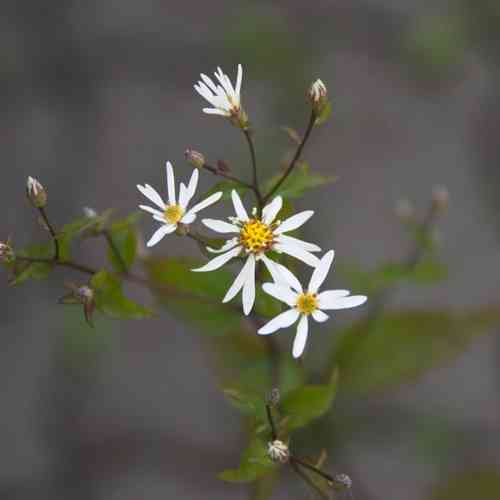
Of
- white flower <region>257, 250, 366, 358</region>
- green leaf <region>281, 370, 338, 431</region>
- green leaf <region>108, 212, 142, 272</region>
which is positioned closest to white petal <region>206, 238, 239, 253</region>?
white flower <region>257, 250, 366, 358</region>

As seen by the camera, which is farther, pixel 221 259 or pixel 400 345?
pixel 400 345

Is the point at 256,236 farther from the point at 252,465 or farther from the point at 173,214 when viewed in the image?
the point at 252,465

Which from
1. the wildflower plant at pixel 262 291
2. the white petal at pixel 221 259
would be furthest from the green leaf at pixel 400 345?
the white petal at pixel 221 259

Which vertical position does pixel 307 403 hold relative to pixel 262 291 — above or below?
below

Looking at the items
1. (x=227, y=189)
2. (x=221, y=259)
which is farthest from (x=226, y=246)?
(x=227, y=189)

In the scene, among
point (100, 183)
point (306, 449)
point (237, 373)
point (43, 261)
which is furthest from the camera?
point (100, 183)

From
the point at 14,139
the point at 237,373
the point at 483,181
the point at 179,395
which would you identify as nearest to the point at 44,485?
the point at 179,395

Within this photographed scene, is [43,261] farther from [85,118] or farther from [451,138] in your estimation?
[451,138]

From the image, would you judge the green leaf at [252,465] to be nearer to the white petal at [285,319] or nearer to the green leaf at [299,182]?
the white petal at [285,319]
